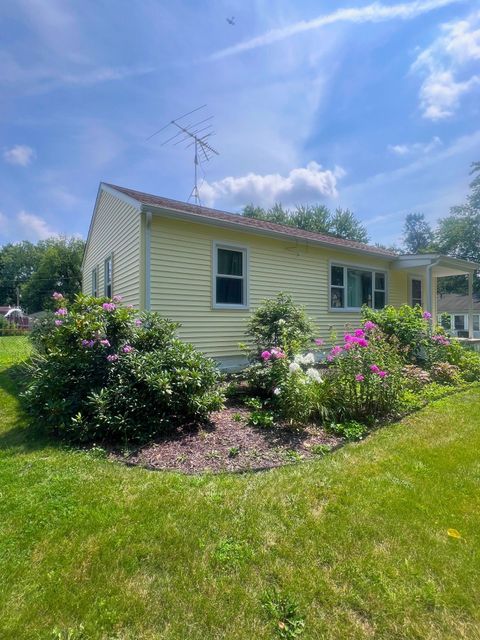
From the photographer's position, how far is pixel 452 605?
1.78 metres

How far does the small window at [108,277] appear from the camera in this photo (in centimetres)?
968

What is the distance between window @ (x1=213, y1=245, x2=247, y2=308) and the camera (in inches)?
303

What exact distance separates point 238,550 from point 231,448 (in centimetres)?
160

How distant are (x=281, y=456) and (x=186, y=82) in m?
8.97

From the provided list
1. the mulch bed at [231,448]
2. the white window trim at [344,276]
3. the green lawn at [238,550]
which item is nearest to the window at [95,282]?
the white window trim at [344,276]

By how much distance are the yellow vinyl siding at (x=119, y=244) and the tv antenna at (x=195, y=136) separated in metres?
2.46

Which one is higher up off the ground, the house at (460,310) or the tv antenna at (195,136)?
the tv antenna at (195,136)

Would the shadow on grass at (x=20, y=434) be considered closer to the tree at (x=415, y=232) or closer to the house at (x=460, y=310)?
the house at (x=460, y=310)

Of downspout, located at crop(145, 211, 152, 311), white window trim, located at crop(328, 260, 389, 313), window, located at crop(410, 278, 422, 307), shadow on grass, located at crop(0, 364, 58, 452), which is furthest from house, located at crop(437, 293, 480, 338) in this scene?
shadow on grass, located at crop(0, 364, 58, 452)

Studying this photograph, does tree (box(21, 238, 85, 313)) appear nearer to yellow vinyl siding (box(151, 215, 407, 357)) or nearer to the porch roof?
yellow vinyl siding (box(151, 215, 407, 357))

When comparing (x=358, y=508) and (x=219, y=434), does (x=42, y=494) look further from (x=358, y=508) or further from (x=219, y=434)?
(x=358, y=508)

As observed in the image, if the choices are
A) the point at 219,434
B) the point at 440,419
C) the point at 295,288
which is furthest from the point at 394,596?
the point at 295,288

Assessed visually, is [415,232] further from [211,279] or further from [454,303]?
[211,279]

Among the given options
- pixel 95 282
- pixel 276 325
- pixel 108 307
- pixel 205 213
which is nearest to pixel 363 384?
pixel 276 325
